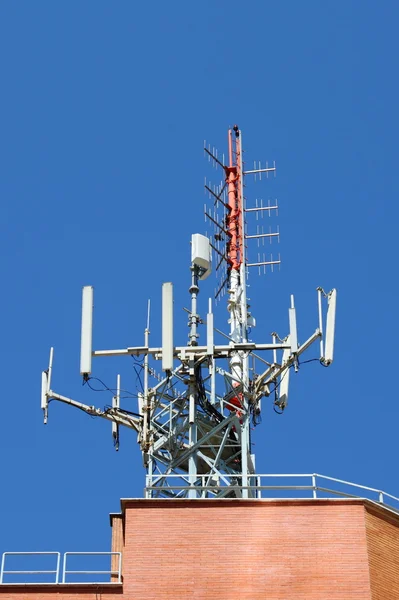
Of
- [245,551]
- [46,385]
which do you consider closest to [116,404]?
[46,385]

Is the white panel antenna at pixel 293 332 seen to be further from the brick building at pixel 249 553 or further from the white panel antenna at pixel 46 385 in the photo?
the white panel antenna at pixel 46 385

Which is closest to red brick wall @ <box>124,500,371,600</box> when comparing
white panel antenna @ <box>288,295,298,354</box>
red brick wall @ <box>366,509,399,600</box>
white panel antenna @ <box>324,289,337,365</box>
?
red brick wall @ <box>366,509,399,600</box>

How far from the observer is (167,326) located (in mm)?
51531

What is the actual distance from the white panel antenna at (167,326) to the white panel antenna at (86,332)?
228cm

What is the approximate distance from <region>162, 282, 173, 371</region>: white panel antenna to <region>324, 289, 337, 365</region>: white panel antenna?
4.62 metres

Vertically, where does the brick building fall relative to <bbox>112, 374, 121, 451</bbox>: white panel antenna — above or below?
below

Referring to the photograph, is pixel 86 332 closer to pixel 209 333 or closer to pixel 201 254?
pixel 209 333

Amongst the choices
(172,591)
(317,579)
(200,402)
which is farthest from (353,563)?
(200,402)

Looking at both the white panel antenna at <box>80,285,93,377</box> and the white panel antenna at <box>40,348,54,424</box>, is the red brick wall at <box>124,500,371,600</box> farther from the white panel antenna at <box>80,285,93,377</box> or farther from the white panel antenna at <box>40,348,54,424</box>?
the white panel antenna at <box>40,348,54,424</box>

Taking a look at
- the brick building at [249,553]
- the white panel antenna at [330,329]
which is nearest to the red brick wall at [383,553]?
the brick building at [249,553]

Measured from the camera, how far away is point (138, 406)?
5706 centimetres

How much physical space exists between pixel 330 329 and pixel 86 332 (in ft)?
23.5

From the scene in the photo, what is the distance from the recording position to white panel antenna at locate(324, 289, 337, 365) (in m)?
52.0

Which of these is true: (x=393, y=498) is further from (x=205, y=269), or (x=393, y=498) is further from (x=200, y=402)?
(x=205, y=269)
